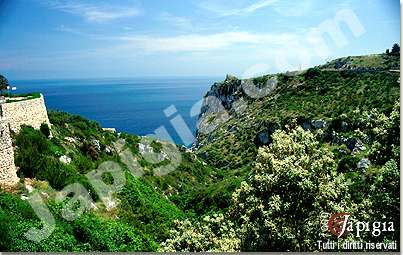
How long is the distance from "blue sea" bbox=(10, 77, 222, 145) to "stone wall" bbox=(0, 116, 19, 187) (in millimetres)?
38441

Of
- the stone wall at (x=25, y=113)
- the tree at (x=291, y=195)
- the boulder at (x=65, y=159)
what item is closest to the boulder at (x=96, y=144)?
the stone wall at (x=25, y=113)

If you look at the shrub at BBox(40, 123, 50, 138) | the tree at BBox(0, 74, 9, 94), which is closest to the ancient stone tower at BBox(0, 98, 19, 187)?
the tree at BBox(0, 74, 9, 94)

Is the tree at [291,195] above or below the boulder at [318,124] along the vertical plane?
above

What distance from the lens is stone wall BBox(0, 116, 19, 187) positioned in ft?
35.0

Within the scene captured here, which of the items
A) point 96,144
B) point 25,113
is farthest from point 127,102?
point 25,113

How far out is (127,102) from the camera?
76.8 metres

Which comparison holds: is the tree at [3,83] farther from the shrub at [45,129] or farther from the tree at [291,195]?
the tree at [291,195]

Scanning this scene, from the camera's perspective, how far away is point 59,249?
9039mm

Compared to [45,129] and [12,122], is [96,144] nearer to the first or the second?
[45,129]

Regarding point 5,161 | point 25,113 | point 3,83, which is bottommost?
point 5,161

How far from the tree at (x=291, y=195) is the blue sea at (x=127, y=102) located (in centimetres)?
4121

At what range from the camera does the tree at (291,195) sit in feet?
26.0

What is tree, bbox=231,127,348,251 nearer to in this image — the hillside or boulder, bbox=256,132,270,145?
the hillside

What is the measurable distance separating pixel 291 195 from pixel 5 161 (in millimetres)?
6325
